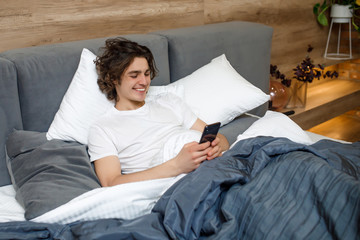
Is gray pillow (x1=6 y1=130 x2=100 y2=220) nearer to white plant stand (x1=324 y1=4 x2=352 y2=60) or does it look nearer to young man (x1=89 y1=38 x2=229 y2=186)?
young man (x1=89 y1=38 x2=229 y2=186)

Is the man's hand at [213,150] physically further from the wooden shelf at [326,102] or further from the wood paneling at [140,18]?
the wooden shelf at [326,102]

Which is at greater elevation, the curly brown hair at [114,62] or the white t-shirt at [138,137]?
the curly brown hair at [114,62]

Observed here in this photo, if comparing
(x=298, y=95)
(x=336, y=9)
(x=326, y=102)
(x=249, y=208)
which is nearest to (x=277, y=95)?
(x=298, y=95)

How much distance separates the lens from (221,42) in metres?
2.45

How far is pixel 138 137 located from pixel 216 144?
14.5 inches

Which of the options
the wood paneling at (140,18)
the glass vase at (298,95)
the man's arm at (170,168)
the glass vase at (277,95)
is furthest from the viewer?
the glass vase at (298,95)

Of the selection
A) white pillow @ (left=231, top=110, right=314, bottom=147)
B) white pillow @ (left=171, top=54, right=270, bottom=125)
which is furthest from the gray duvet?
white pillow @ (left=171, top=54, right=270, bottom=125)

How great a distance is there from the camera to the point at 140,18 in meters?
2.44

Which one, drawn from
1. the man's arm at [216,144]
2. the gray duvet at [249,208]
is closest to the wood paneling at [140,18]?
the man's arm at [216,144]

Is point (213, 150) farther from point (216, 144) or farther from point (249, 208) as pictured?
point (249, 208)

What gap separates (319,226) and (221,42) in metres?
1.52

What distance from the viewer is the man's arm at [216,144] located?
1.53 metres

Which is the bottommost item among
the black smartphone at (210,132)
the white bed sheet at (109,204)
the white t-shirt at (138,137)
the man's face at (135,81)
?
the white bed sheet at (109,204)

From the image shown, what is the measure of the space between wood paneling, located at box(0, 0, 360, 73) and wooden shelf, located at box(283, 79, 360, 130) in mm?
382
